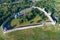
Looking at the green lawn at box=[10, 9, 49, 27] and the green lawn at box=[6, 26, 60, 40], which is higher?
the green lawn at box=[10, 9, 49, 27]

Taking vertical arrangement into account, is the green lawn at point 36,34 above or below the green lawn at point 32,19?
below

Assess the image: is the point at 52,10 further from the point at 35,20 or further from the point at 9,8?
the point at 9,8

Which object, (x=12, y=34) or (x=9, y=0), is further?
(x=9, y=0)

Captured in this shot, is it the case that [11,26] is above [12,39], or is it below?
above

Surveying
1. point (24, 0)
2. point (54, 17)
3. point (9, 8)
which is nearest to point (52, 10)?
point (54, 17)

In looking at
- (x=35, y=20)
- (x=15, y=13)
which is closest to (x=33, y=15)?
(x=35, y=20)

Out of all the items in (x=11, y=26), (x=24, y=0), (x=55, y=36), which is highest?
(x=24, y=0)

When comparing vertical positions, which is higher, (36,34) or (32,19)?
(32,19)

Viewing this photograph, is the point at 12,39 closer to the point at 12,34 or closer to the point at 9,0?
the point at 12,34
